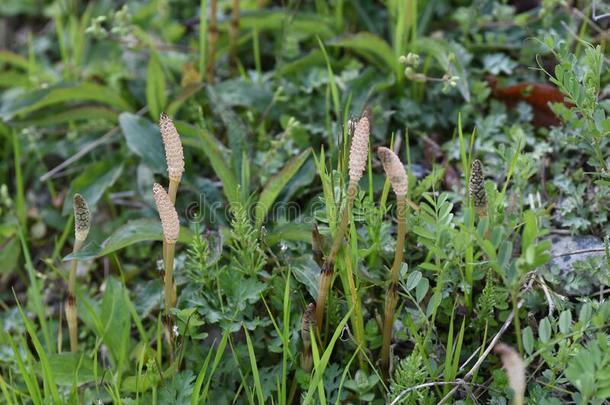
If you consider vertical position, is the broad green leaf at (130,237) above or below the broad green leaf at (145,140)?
below

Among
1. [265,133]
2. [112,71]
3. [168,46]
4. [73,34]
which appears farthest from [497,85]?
[73,34]

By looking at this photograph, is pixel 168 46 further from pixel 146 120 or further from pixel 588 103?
pixel 588 103

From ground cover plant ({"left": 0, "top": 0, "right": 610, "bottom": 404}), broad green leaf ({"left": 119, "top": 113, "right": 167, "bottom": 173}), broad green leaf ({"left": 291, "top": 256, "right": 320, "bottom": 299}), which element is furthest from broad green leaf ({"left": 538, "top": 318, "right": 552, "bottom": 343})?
broad green leaf ({"left": 119, "top": 113, "right": 167, "bottom": 173})

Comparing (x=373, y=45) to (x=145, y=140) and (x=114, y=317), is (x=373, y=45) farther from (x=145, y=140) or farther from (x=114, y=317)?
(x=114, y=317)

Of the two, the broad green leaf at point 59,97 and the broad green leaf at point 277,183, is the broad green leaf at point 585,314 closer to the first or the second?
the broad green leaf at point 277,183

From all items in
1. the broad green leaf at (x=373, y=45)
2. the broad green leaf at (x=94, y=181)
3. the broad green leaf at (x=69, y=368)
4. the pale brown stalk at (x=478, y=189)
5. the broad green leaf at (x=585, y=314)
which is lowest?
A: the broad green leaf at (x=69, y=368)

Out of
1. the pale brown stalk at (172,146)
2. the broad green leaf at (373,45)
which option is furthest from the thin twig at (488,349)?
the broad green leaf at (373,45)

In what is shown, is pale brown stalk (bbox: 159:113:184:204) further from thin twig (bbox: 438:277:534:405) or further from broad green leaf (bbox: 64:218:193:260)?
thin twig (bbox: 438:277:534:405)
